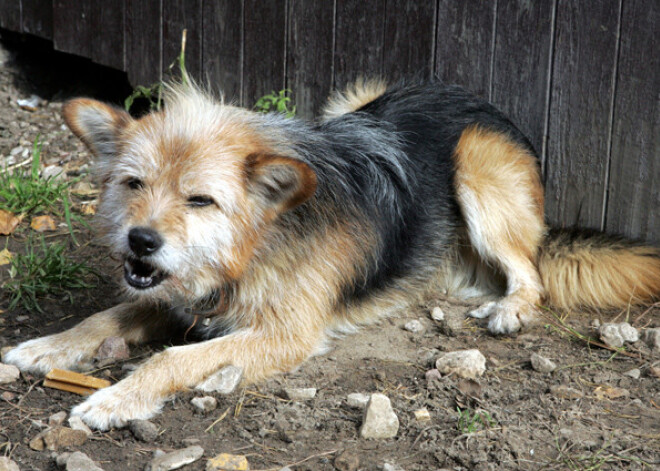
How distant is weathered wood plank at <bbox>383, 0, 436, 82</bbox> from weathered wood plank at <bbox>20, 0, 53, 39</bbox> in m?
3.90

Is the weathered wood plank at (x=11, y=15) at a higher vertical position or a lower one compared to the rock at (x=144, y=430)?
higher

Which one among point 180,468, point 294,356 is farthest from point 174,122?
point 180,468

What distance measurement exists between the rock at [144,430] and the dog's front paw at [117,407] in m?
0.07

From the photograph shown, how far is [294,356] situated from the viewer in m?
3.23

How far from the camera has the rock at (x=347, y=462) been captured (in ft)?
7.77

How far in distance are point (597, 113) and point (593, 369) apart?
1610mm

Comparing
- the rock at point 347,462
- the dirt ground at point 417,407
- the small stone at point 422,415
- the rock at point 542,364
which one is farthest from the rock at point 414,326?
the rock at point 347,462

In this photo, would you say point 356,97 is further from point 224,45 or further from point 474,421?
point 474,421

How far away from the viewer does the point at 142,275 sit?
291 cm

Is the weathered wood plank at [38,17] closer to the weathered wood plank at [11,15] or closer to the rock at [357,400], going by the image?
the weathered wood plank at [11,15]

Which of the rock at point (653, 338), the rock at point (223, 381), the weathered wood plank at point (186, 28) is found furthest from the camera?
the weathered wood plank at point (186, 28)

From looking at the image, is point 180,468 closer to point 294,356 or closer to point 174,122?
point 294,356

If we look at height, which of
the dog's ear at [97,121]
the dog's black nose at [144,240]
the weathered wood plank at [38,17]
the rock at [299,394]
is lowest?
the rock at [299,394]

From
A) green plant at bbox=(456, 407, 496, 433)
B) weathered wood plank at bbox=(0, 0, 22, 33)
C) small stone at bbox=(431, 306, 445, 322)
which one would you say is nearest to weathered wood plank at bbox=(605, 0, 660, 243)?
small stone at bbox=(431, 306, 445, 322)
